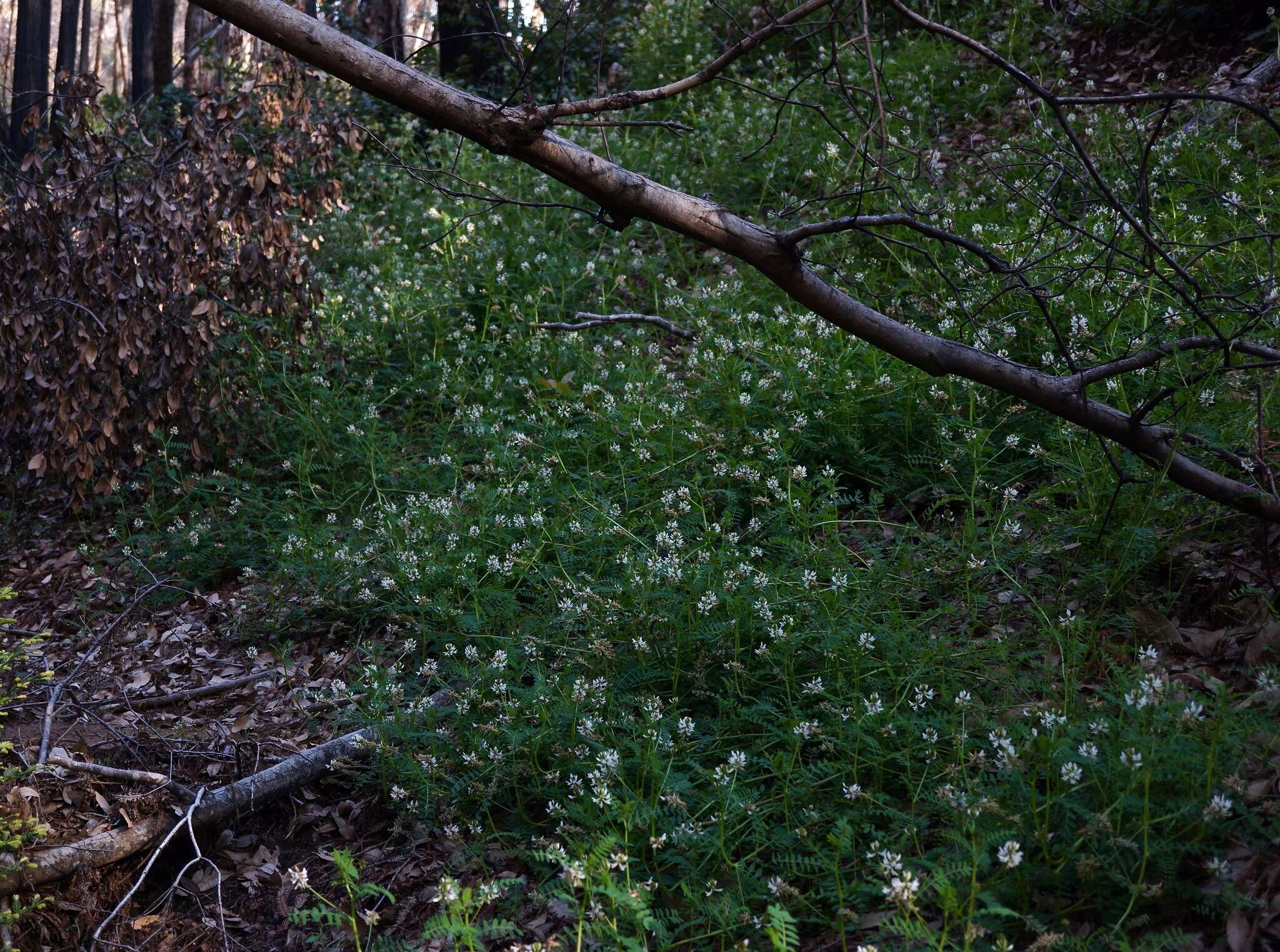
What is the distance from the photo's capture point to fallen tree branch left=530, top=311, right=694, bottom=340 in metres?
6.01

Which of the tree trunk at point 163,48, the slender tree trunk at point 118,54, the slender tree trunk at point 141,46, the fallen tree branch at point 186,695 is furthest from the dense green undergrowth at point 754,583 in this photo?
the slender tree trunk at point 118,54

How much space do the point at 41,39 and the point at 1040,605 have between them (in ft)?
62.7

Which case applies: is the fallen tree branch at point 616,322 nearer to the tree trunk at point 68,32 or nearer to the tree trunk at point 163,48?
the tree trunk at point 163,48

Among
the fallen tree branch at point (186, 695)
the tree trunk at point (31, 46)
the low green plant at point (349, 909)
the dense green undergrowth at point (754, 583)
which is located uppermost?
the tree trunk at point (31, 46)

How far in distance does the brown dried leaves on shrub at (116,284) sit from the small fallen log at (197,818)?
2.80 metres

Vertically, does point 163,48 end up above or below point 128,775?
above

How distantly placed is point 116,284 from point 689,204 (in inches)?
152

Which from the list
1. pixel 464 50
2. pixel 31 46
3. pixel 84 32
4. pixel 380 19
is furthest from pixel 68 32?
pixel 464 50

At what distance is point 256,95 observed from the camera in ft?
21.2

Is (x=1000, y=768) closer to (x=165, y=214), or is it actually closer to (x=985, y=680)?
(x=985, y=680)

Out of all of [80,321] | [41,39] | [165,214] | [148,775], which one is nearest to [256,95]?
[165,214]

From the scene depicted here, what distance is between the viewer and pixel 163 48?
12.7 metres

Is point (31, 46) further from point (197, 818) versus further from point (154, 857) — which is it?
point (154, 857)

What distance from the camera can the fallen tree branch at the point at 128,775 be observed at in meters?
3.21
